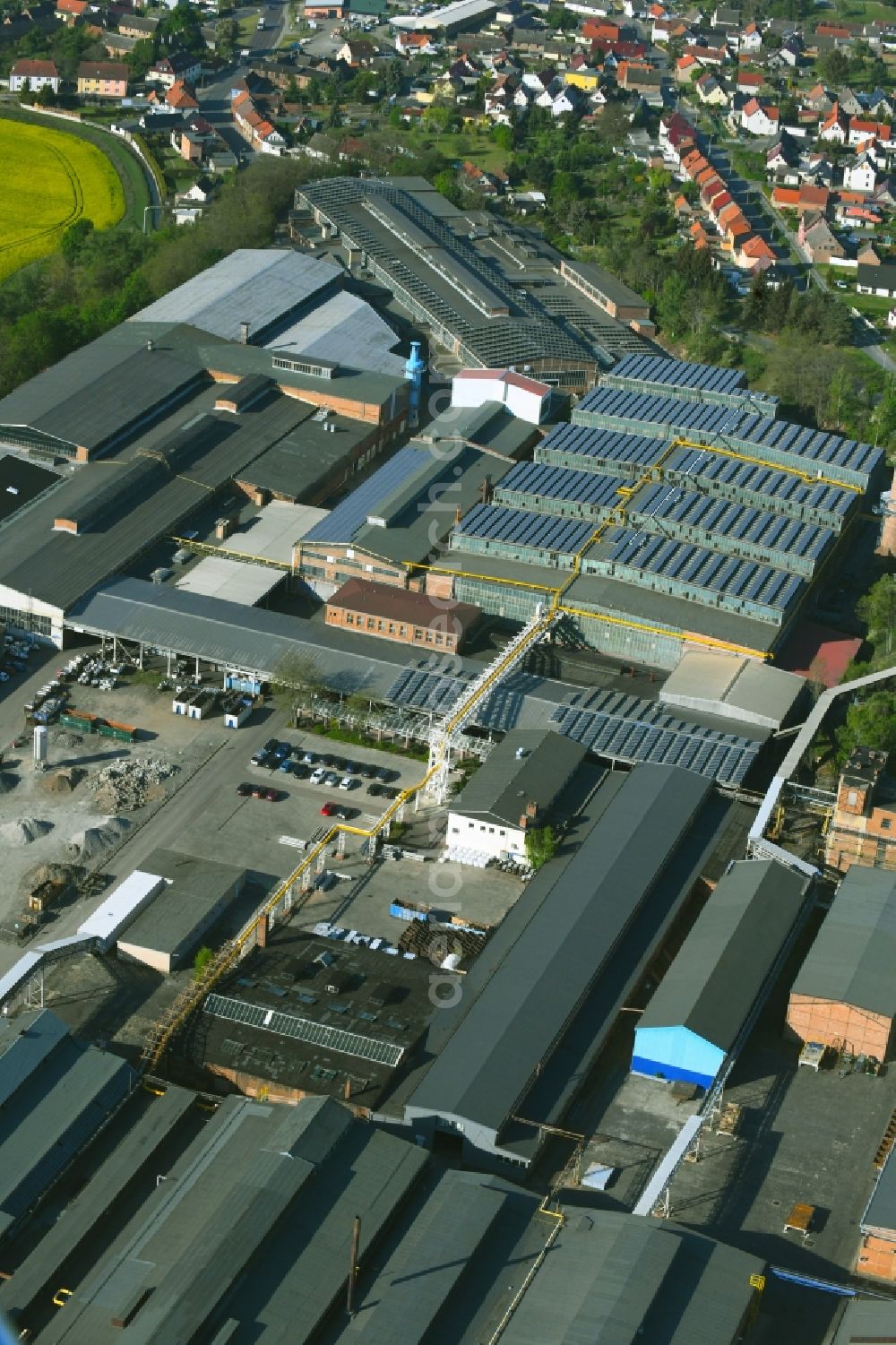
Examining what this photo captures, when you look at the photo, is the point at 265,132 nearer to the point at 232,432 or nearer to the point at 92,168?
the point at 92,168

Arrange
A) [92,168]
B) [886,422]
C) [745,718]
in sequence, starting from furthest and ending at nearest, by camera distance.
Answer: [92,168] < [886,422] < [745,718]

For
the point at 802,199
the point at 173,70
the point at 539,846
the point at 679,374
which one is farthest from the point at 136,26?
the point at 539,846

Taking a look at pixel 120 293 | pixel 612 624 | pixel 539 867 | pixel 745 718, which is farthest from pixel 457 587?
pixel 120 293

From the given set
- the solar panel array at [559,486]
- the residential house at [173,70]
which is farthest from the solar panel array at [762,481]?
the residential house at [173,70]

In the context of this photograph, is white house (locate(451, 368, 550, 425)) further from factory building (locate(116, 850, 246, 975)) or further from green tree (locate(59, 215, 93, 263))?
factory building (locate(116, 850, 246, 975))

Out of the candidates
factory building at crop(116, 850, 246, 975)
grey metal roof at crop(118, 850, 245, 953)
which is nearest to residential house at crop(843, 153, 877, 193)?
grey metal roof at crop(118, 850, 245, 953)

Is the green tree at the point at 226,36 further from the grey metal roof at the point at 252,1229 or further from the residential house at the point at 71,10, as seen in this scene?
the grey metal roof at the point at 252,1229
